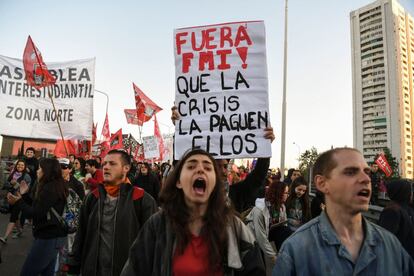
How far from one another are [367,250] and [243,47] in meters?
2.59

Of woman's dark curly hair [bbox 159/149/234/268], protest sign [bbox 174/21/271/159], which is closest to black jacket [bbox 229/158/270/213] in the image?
protest sign [bbox 174/21/271/159]

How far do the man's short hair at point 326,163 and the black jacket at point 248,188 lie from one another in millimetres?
1306

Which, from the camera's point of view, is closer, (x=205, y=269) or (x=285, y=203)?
(x=205, y=269)

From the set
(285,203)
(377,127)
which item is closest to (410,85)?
(377,127)

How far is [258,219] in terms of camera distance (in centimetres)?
437

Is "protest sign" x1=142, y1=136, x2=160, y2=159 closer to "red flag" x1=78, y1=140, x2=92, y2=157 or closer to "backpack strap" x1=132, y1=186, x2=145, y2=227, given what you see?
"red flag" x1=78, y1=140, x2=92, y2=157

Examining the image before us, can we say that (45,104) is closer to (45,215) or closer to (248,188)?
(45,215)

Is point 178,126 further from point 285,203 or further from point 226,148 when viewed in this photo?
point 285,203

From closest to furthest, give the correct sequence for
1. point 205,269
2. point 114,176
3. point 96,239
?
point 205,269, point 96,239, point 114,176

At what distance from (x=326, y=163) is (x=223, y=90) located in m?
1.89

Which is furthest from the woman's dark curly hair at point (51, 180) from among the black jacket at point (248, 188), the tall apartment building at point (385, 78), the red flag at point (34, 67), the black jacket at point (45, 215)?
the tall apartment building at point (385, 78)

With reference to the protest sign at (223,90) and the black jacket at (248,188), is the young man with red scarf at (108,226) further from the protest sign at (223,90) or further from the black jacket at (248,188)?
the black jacket at (248,188)

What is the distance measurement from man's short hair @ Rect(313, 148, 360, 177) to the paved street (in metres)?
5.06

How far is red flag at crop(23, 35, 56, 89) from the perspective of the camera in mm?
6879
